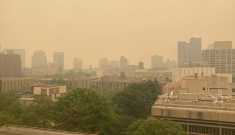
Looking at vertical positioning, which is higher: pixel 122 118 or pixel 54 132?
pixel 54 132

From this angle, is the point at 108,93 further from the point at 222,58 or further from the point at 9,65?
the point at 222,58

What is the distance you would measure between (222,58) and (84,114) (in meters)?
119

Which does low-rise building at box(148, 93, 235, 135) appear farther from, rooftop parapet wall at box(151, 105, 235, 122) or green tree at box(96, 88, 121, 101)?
green tree at box(96, 88, 121, 101)

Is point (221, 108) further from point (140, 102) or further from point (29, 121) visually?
point (29, 121)

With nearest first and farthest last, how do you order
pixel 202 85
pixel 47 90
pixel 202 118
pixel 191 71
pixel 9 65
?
1. pixel 202 118
2. pixel 202 85
3. pixel 47 90
4. pixel 191 71
5. pixel 9 65

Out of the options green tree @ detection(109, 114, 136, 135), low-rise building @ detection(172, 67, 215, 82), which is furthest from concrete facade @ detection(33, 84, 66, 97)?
low-rise building @ detection(172, 67, 215, 82)

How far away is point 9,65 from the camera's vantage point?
11131 cm

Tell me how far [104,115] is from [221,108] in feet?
48.8

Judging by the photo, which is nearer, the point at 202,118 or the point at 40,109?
the point at 202,118

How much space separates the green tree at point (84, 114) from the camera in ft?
74.9

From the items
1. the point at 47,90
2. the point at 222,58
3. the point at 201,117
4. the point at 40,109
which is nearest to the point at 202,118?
the point at 201,117

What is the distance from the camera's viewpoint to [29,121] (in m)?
25.6

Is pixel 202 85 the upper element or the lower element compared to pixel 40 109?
upper

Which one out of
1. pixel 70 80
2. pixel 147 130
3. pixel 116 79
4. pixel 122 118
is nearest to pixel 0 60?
pixel 70 80
